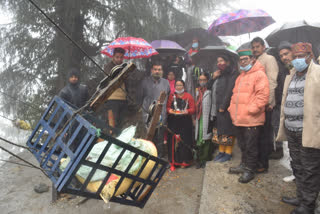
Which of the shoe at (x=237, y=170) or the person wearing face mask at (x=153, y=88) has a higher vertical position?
the person wearing face mask at (x=153, y=88)

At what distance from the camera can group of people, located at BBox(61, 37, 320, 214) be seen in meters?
2.06

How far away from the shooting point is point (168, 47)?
502 cm

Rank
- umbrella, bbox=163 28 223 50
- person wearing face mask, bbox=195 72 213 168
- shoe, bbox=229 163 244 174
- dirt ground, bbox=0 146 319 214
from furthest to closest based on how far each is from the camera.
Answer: umbrella, bbox=163 28 223 50 < person wearing face mask, bbox=195 72 213 168 < shoe, bbox=229 163 244 174 < dirt ground, bbox=0 146 319 214

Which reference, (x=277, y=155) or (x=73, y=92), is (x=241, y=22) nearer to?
(x=277, y=155)

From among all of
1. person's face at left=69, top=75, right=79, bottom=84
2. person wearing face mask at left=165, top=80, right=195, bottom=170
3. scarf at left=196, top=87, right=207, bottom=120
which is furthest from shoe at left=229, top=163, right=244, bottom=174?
person's face at left=69, top=75, right=79, bottom=84

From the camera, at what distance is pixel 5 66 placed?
5.42 metres

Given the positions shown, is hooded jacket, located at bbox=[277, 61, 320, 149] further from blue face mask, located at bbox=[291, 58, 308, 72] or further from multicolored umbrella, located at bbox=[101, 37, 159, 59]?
multicolored umbrella, located at bbox=[101, 37, 159, 59]

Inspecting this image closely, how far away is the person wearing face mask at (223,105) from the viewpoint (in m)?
3.44

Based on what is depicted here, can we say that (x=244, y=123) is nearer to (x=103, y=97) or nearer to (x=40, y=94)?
(x=103, y=97)

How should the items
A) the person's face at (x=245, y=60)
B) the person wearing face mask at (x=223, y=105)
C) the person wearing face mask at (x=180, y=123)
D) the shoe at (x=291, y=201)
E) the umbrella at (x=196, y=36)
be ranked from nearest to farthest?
the shoe at (x=291, y=201) < the person's face at (x=245, y=60) < the person wearing face mask at (x=223, y=105) < the person wearing face mask at (x=180, y=123) < the umbrella at (x=196, y=36)

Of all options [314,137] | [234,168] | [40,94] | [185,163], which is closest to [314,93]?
[314,137]

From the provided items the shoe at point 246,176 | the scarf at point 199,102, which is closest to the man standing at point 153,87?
the scarf at point 199,102

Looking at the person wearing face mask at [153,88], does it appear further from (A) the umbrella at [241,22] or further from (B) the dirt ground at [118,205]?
(A) the umbrella at [241,22]

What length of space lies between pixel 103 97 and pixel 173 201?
2.46m
